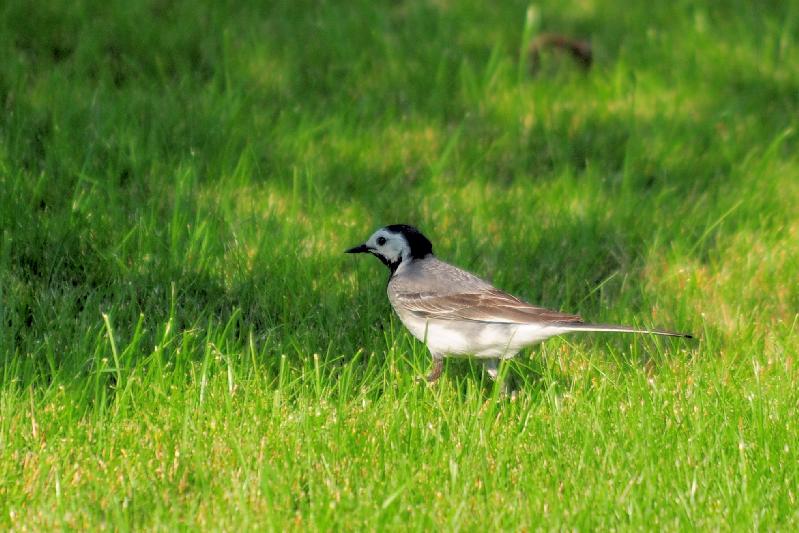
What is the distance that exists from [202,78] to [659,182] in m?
3.47

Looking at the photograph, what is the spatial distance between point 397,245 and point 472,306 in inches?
27.3

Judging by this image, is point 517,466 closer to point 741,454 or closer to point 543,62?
point 741,454

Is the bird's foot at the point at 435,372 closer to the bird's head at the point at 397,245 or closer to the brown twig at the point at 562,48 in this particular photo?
the bird's head at the point at 397,245

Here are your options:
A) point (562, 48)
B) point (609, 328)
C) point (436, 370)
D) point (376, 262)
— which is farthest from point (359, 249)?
point (562, 48)

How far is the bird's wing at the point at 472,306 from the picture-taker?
5.74 metres

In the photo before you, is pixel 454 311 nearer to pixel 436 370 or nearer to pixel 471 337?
pixel 471 337

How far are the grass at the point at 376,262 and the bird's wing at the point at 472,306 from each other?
0.30 meters

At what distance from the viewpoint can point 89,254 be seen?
6.62 m

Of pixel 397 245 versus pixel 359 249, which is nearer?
pixel 397 245

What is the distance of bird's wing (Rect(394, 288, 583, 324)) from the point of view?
5.74 metres

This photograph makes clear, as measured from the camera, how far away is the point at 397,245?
6.45m

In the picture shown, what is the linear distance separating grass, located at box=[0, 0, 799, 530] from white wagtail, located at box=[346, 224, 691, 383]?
21cm

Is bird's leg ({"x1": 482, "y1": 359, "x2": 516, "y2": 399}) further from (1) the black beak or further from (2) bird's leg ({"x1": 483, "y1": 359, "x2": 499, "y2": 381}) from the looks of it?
(1) the black beak

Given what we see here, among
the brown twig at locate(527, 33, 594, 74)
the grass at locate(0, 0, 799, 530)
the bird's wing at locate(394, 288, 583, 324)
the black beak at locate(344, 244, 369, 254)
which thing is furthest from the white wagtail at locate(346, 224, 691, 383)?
the brown twig at locate(527, 33, 594, 74)
